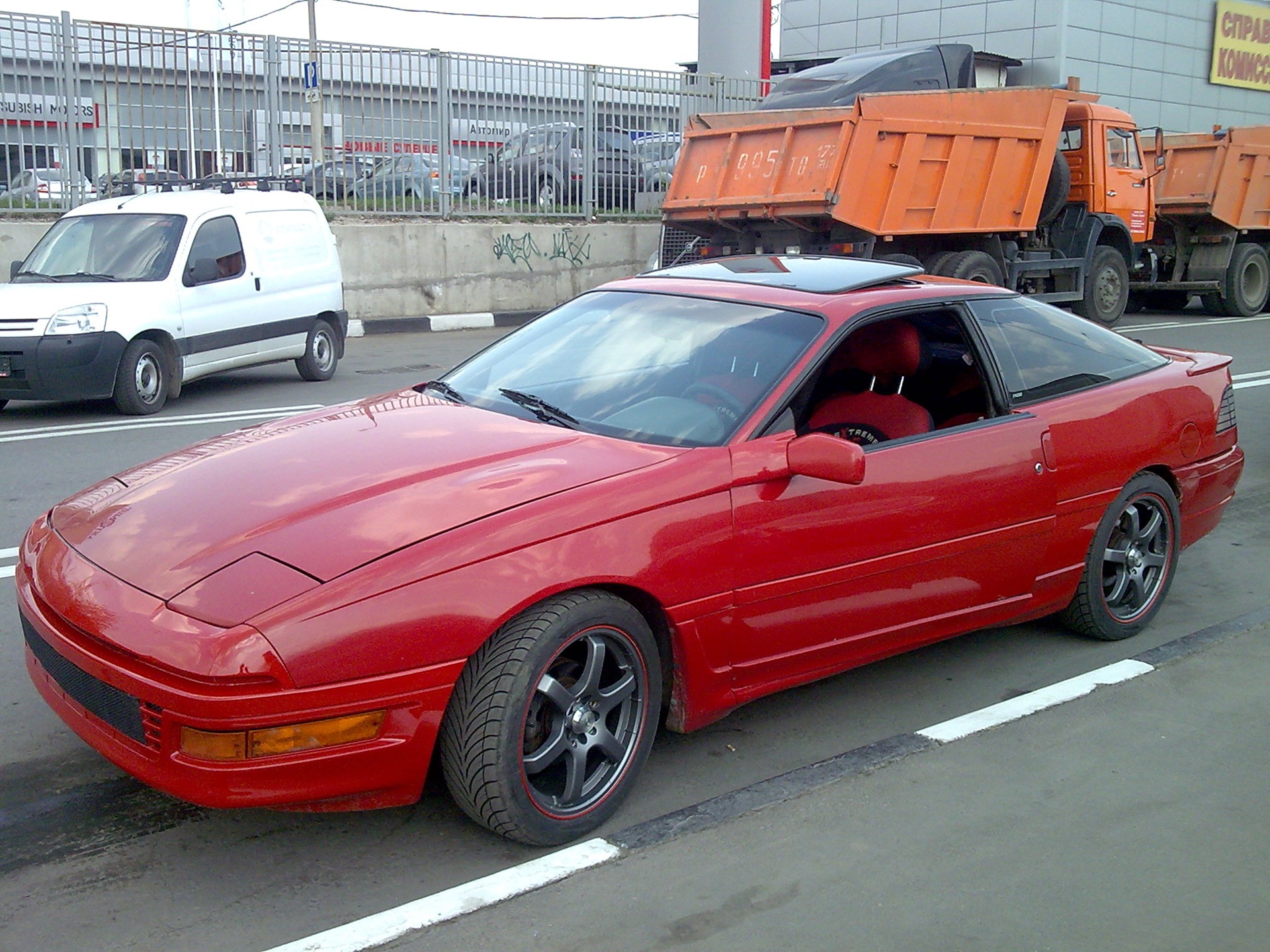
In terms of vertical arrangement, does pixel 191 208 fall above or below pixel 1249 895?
above

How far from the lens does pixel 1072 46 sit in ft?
116

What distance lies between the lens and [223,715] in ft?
9.47

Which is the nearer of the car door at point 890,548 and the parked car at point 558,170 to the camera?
the car door at point 890,548

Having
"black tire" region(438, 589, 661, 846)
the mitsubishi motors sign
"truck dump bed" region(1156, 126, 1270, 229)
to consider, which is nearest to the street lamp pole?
the mitsubishi motors sign

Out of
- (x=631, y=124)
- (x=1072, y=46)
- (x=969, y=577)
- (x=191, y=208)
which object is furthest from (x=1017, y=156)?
(x=1072, y=46)

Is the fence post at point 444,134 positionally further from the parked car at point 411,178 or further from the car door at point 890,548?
the car door at point 890,548

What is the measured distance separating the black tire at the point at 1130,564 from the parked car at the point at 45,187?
13036 millimetres

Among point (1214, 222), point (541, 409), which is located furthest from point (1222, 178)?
point (541, 409)

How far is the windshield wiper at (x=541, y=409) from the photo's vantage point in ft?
13.4

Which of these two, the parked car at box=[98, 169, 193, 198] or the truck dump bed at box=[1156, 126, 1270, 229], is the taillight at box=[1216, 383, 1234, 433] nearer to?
the parked car at box=[98, 169, 193, 198]

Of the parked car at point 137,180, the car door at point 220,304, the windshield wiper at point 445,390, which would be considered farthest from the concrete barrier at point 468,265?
the windshield wiper at point 445,390

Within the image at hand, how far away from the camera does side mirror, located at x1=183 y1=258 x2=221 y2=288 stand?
34.7 feet

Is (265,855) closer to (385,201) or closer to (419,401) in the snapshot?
(419,401)

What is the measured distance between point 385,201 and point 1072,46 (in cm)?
2483
